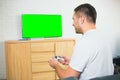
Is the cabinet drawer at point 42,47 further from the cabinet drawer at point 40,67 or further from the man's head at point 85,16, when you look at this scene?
the man's head at point 85,16

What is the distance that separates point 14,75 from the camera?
385 centimetres

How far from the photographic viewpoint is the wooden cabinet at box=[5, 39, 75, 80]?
3.82m

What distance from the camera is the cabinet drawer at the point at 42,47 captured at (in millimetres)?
3936

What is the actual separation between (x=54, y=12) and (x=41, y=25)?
20.5 inches

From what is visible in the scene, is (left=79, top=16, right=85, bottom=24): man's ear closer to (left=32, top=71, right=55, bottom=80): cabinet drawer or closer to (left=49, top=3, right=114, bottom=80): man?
(left=49, top=3, right=114, bottom=80): man

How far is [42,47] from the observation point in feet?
13.1

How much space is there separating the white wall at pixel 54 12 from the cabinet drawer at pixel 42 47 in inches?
23.1

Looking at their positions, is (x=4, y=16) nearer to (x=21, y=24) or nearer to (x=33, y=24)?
(x=21, y=24)

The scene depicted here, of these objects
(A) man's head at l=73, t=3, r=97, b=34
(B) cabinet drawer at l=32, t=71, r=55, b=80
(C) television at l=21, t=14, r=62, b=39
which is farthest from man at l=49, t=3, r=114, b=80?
(C) television at l=21, t=14, r=62, b=39

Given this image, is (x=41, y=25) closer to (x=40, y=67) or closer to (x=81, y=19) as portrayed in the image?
(x=40, y=67)

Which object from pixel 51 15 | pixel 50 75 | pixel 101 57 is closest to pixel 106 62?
pixel 101 57

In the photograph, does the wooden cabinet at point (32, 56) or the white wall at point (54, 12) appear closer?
the wooden cabinet at point (32, 56)

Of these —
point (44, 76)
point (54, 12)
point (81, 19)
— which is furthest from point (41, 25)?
point (81, 19)

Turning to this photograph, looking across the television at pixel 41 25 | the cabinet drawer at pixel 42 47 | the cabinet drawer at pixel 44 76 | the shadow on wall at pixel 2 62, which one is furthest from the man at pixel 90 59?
the shadow on wall at pixel 2 62
